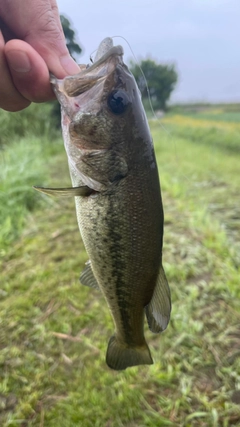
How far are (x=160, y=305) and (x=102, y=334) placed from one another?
1347mm

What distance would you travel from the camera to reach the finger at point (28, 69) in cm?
107

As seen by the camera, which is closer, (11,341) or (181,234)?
(11,341)

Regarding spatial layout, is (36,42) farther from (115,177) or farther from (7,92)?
(115,177)

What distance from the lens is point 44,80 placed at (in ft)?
3.72

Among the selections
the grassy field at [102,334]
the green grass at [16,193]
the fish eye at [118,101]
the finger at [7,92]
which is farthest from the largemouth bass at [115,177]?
the green grass at [16,193]

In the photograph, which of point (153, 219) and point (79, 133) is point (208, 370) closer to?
point (153, 219)

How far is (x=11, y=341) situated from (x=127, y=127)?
181 cm

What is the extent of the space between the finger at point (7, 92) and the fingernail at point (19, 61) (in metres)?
0.03

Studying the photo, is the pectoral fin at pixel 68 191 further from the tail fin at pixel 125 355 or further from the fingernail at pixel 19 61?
the tail fin at pixel 125 355

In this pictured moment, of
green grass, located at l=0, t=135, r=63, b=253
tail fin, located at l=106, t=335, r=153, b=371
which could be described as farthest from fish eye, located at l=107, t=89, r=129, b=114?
green grass, located at l=0, t=135, r=63, b=253

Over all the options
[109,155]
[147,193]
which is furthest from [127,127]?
[147,193]

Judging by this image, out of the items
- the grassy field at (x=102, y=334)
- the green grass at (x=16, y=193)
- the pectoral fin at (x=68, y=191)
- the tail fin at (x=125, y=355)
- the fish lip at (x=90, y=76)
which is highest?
the fish lip at (x=90, y=76)

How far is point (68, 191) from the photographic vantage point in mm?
1061

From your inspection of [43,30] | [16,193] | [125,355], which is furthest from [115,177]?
[16,193]
